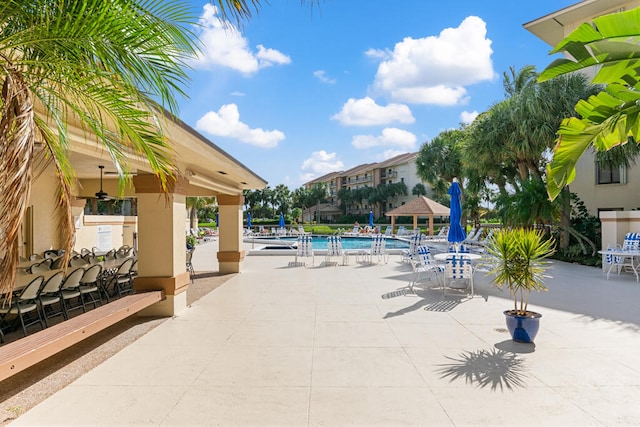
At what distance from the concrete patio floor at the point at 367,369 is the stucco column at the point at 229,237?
4.97 meters

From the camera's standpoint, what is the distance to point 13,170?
2260mm

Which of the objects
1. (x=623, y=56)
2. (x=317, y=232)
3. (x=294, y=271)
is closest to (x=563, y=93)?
(x=294, y=271)

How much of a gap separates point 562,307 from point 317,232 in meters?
32.1

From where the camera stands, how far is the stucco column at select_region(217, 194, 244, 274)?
1397 cm

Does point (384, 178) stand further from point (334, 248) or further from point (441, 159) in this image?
point (334, 248)

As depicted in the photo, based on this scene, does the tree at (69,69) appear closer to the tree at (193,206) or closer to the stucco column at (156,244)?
the stucco column at (156,244)

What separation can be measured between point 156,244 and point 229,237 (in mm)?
5905

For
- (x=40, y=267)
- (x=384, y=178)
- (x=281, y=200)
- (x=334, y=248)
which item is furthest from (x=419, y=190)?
(x=40, y=267)

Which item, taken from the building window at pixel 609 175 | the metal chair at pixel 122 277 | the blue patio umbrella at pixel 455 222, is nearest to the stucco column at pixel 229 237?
the metal chair at pixel 122 277

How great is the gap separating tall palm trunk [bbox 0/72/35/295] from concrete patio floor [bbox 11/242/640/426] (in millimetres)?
2333

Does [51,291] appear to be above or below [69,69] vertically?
below

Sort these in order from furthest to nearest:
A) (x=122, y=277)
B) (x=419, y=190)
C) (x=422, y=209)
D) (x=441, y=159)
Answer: (x=419, y=190) → (x=441, y=159) → (x=422, y=209) → (x=122, y=277)

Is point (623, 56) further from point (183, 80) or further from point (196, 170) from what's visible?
point (196, 170)

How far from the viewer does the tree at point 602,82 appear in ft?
12.3
